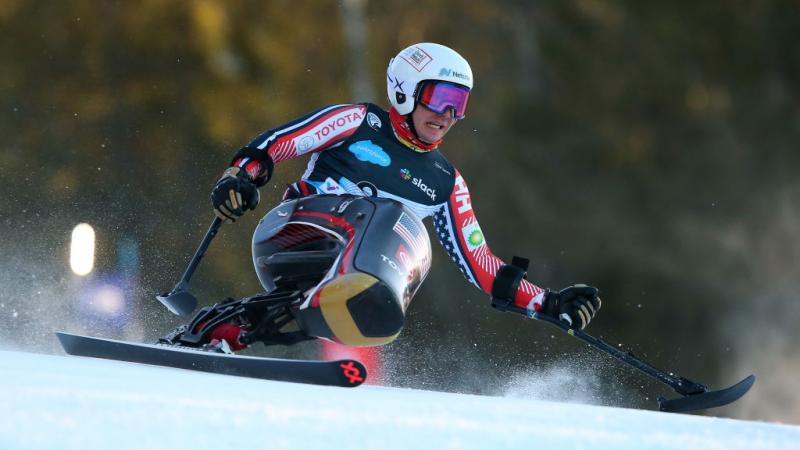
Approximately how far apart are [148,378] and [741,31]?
15.8 m

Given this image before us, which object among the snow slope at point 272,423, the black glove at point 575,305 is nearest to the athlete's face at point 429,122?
the black glove at point 575,305

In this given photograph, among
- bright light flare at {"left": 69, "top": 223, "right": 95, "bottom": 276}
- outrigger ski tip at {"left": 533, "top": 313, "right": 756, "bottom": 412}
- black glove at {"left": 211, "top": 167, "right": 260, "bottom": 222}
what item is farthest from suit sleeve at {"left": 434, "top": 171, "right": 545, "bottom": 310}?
bright light flare at {"left": 69, "top": 223, "right": 95, "bottom": 276}

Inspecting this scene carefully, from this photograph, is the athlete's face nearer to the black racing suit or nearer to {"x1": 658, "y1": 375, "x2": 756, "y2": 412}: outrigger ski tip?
the black racing suit

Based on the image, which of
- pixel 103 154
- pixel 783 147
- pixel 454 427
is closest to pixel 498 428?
pixel 454 427

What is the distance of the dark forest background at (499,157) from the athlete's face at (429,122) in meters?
2.51

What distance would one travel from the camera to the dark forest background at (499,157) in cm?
909

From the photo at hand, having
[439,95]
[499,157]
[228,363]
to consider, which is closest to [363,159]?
[439,95]

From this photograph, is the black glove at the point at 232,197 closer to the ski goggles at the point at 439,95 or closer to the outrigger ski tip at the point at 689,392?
the ski goggles at the point at 439,95

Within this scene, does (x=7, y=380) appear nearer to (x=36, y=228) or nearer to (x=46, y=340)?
(x=46, y=340)

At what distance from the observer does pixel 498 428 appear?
205 cm

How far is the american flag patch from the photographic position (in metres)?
3.87

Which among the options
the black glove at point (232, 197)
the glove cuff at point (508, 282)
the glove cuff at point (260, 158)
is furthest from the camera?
the glove cuff at point (508, 282)

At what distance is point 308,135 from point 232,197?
643 millimetres

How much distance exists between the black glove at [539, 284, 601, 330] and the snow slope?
2.02m
